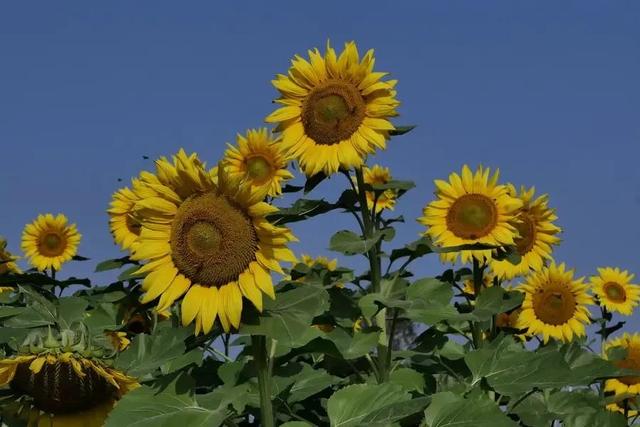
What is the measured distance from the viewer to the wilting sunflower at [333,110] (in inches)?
197

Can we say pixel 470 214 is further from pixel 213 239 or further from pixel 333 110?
pixel 213 239

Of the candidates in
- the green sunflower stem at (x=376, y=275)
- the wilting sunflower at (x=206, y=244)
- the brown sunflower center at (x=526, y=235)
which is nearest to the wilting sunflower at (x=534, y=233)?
the brown sunflower center at (x=526, y=235)

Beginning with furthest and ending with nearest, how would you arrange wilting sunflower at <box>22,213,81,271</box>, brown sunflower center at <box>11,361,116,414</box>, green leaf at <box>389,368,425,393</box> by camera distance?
wilting sunflower at <box>22,213,81,271</box>, green leaf at <box>389,368,425,393</box>, brown sunflower center at <box>11,361,116,414</box>

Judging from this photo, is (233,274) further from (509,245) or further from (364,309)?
(509,245)

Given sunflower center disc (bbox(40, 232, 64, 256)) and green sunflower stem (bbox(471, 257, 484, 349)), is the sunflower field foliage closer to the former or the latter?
green sunflower stem (bbox(471, 257, 484, 349))

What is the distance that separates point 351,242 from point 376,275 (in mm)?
241

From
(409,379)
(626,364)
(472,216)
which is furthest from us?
(626,364)

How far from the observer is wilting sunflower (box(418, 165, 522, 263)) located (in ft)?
18.8

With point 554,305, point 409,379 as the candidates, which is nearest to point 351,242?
point 409,379

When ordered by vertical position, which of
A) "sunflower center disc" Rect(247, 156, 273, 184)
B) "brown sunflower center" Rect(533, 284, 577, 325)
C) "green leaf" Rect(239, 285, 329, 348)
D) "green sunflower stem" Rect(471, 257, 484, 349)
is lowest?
"green leaf" Rect(239, 285, 329, 348)

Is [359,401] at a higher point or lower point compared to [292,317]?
lower

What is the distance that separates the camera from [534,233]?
6.64m

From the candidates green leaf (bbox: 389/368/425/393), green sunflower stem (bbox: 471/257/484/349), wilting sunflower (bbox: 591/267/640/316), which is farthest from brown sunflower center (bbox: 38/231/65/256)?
green leaf (bbox: 389/368/425/393)

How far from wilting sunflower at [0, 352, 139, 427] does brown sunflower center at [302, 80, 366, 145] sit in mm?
2045
